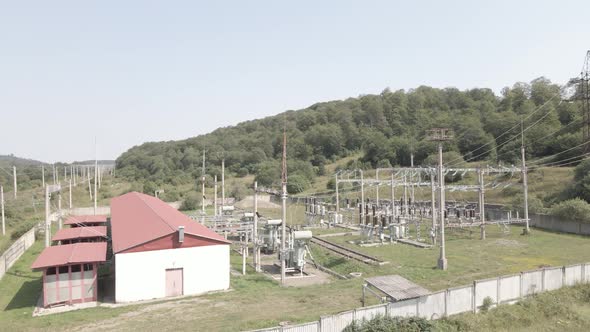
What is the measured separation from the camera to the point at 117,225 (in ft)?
79.2

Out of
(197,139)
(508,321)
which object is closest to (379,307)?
(508,321)

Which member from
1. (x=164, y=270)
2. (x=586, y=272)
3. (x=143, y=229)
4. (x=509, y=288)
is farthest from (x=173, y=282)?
(x=586, y=272)

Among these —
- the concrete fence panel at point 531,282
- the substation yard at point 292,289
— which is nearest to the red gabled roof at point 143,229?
the substation yard at point 292,289

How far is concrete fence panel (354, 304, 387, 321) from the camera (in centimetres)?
1228

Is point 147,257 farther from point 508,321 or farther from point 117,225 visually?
point 508,321

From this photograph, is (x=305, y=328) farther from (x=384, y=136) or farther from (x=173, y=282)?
(x=384, y=136)

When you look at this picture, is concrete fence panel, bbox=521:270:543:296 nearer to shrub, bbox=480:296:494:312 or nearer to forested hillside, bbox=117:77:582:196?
shrub, bbox=480:296:494:312

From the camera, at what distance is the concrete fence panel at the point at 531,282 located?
53.2 feet

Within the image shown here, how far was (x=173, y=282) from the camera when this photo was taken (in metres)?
18.4

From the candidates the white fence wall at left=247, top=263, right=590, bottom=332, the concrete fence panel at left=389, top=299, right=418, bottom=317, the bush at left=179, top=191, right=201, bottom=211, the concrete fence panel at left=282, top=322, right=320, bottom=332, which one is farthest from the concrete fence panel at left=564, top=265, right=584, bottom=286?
the bush at left=179, top=191, right=201, bottom=211

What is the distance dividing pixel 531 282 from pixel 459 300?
4.21 metres

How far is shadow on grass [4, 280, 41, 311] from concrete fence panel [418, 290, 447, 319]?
619 inches

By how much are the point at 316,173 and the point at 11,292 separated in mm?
75658

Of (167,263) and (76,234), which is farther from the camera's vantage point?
(76,234)
